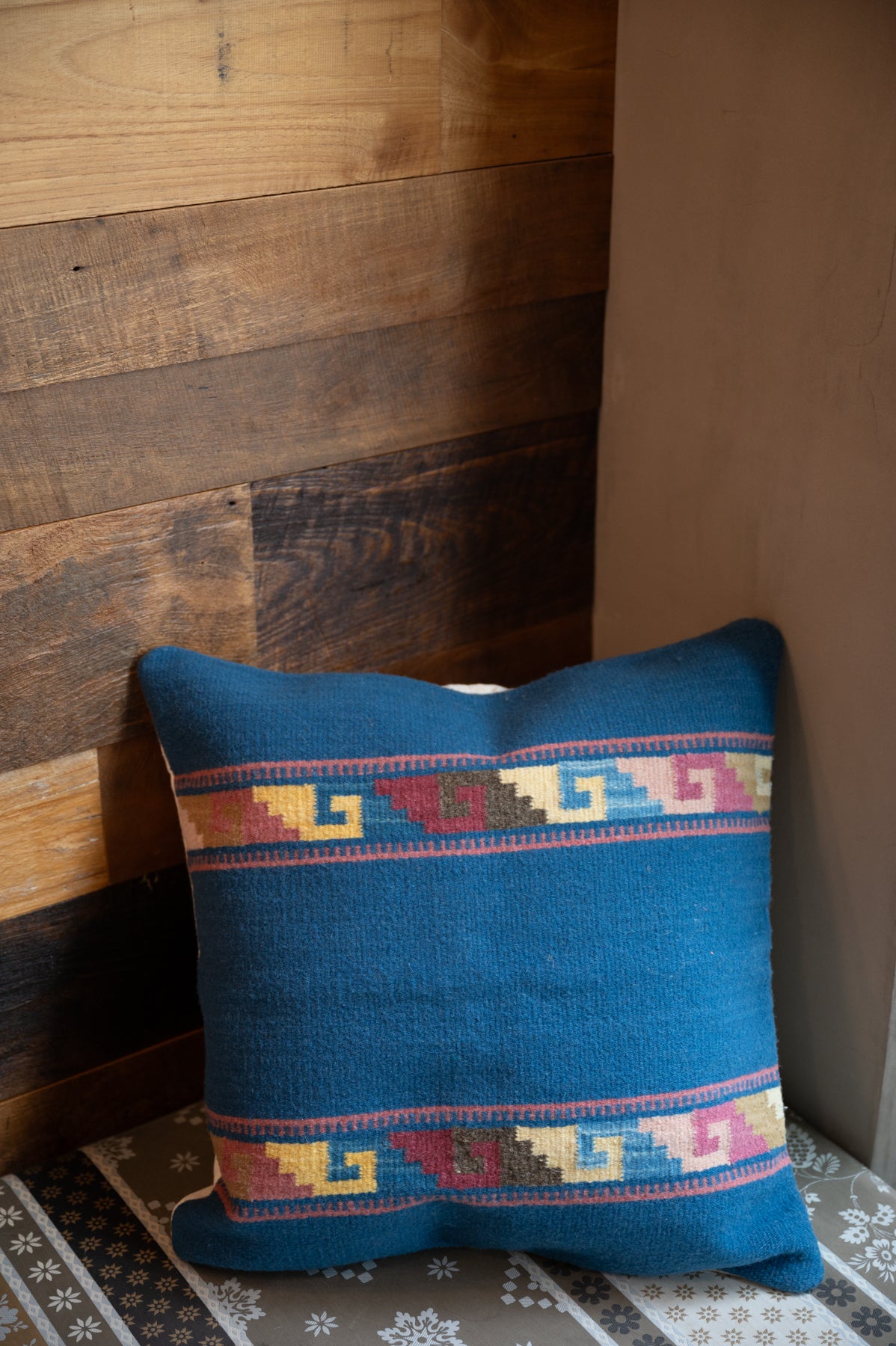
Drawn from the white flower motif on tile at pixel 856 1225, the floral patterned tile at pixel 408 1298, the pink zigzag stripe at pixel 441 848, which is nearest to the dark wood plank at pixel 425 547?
the pink zigzag stripe at pixel 441 848

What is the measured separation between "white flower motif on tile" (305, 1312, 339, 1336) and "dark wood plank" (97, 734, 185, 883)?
A: 1.32ft

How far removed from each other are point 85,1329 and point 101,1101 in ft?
0.81

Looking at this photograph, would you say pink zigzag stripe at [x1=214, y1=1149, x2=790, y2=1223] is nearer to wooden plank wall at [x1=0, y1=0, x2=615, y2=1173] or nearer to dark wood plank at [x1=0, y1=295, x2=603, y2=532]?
wooden plank wall at [x1=0, y1=0, x2=615, y2=1173]

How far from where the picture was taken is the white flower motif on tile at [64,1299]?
1028mm

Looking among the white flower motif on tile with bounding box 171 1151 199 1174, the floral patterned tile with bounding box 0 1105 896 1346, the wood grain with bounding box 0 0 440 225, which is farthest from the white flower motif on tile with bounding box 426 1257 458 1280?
the wood grain with bounding box 0 0 440 225

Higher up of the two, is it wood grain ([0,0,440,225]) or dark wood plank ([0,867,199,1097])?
wood grain ([0,0,440,225])

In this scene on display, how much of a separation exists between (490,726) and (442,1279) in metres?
0.45

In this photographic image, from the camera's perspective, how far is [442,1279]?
105cm

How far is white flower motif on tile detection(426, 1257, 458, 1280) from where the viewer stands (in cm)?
105

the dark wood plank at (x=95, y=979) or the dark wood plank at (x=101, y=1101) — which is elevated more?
the dark wood plank at (x=95, y=979)

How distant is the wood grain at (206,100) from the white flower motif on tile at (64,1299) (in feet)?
2.74

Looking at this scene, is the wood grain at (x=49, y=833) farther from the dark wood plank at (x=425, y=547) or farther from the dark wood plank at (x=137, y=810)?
the dark wood plank at (x=425, y=547)

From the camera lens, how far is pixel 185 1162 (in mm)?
1187

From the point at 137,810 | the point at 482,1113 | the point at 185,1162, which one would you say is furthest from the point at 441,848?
the point at 185,1162
